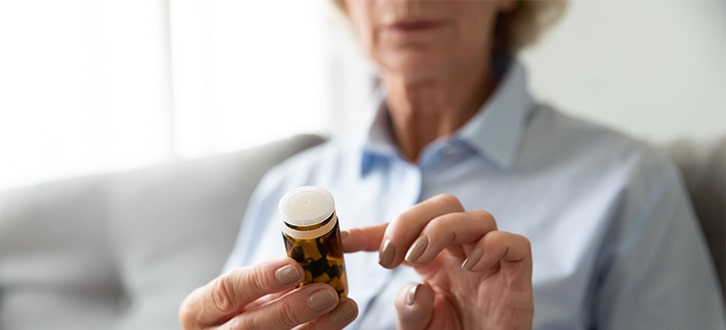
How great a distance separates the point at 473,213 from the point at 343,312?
154 mm

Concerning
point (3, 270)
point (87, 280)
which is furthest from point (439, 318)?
point (3, 270)

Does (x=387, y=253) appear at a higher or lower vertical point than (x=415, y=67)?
lower

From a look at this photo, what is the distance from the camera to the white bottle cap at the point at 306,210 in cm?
62

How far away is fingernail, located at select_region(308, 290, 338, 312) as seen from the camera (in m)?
0.66

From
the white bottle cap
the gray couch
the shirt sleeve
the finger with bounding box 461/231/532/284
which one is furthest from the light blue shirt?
the white bottle cap

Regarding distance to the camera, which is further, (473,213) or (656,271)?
(656,271)

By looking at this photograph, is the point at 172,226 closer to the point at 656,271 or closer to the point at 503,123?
the point at 503,123

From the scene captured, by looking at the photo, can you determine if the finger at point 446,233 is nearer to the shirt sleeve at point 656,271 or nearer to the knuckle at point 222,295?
the knuckle at point 222,295

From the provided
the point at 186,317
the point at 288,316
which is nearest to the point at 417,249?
the point at 288,316

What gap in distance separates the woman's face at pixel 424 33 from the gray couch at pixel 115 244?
0.33 m

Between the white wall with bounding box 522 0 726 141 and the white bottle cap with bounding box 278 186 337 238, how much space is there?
0.75 metres

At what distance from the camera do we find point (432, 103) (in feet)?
3.70

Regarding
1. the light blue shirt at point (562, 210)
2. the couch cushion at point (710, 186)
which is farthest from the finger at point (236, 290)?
the couch cushion at point (710, 186)

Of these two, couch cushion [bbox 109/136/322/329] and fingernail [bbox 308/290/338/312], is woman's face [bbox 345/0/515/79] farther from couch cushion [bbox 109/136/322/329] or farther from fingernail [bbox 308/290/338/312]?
fingernail [bbox 308/290/338/312]
